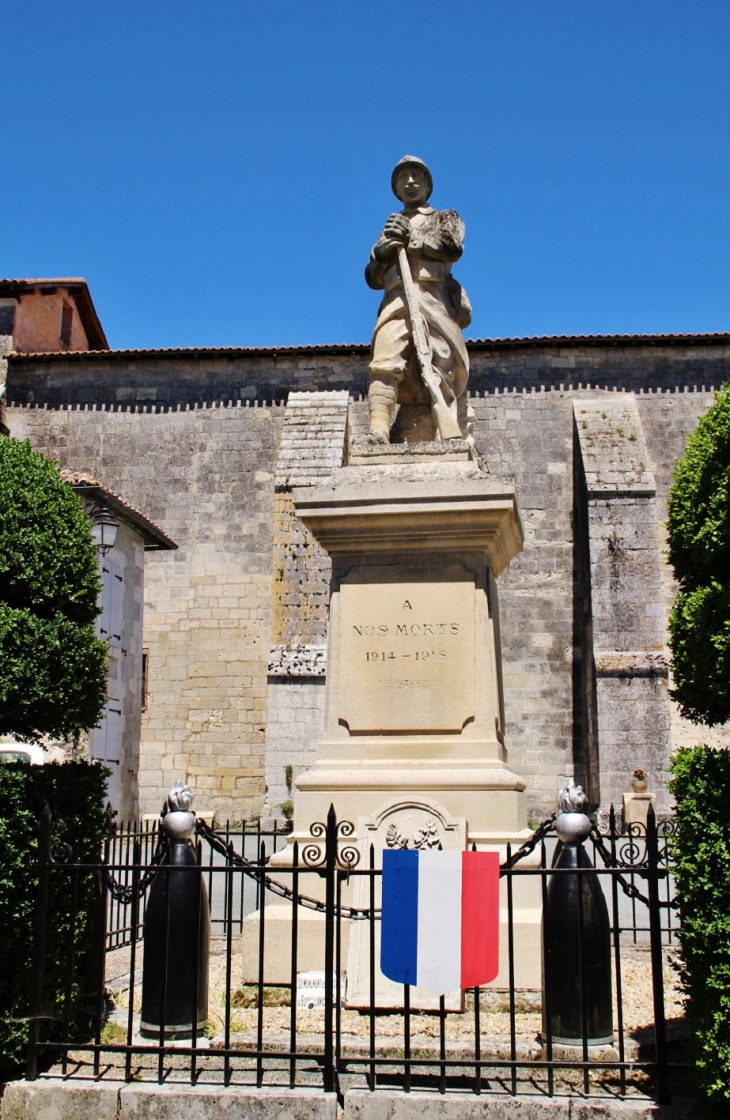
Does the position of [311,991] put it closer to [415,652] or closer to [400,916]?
[400,916]

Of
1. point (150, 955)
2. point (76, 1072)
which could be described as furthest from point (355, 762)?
point (76, 1072)

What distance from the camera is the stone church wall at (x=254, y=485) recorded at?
766 inches

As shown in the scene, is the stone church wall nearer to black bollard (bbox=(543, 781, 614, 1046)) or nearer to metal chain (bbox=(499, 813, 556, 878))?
metal chain (bbox=(499, 813, 556, 878))

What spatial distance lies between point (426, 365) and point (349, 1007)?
12.4 feet

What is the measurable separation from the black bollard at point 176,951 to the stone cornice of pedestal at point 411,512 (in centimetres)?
198

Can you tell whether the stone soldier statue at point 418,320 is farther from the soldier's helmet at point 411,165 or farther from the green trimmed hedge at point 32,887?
the green trimmed hedge at point 32,887

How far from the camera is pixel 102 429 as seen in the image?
21312mm

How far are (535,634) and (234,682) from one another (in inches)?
233

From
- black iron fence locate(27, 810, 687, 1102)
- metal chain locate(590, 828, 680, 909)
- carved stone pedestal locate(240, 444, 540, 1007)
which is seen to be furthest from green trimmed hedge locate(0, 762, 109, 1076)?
metal chain locate(590, 828, 680, 909)

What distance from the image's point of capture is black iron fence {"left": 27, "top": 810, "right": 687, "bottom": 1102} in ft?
12.7

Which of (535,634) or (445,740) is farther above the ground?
(535,634)

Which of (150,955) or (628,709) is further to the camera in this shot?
(628,709)

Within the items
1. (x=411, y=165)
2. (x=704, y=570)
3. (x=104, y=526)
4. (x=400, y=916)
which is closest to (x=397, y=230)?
(x=411, y=165)

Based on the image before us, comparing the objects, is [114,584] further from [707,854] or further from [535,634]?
[707,854]
